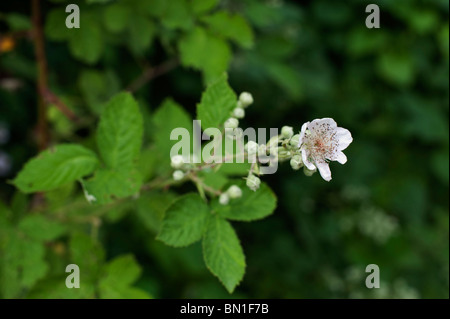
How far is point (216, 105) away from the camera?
1.22 meters

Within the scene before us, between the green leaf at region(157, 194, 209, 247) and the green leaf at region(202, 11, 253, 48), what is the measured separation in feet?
2.60

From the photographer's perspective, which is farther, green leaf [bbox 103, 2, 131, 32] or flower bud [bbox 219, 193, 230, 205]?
green leaf [bbox 103, 2, 131, 32]

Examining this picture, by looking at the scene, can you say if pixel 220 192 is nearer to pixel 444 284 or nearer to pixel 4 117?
pixel 4 117

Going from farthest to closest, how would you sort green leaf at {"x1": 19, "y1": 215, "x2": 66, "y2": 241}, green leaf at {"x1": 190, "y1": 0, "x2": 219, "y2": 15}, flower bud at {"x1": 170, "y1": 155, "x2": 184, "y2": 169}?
1. green leaf at {"x1": 190, "y1": 0, "x2": 219, "y2": 15}
2. green leaf at {"x1": 19, "y1": 215, "x2": 66, "y2": 241}
3. flower bud at {"x1": 170, "y1": 155, "x2": 184, "y2": 169}

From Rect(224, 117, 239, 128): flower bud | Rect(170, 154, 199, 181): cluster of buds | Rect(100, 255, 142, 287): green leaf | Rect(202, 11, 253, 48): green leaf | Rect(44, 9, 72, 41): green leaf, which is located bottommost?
Rect(100, 255, 142, 287): green leaf

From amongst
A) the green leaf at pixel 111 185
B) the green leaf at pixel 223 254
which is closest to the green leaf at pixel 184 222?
the green leaf at pixel 223 254

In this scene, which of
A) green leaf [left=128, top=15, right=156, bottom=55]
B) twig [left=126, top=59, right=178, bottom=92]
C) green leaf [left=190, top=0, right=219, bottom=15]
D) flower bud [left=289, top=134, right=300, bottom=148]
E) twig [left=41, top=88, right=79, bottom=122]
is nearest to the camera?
flower bud [left=289, top=134, right=300, bottom=148]

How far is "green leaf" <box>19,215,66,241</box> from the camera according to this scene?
1589mm

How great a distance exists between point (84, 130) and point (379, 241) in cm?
201

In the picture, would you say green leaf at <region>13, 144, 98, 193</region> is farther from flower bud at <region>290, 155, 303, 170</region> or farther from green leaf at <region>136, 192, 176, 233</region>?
flower bud at <region>290, 155, 303, 170</region>

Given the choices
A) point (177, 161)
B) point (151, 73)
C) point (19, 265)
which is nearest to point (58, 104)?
point (151, 73)

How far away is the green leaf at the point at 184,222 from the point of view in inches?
44.9

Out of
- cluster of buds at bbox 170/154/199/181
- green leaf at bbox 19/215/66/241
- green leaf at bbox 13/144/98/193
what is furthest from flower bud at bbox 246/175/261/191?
green leaf at bbox 19/215/66/241

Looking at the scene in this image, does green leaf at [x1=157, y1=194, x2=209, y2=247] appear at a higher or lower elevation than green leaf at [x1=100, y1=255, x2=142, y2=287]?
higher
